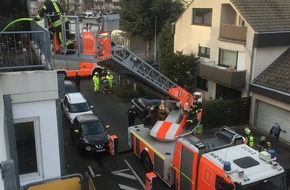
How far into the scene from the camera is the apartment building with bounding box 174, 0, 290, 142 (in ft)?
57.0

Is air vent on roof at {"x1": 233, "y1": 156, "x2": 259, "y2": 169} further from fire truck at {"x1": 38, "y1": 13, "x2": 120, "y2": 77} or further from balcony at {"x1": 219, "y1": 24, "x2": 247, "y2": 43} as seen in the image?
balcony at {"x1": 219, "y1": 24, "x2": 247, "y2": 43}

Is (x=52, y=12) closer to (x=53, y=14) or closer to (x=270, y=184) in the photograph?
(x=53, y=14)

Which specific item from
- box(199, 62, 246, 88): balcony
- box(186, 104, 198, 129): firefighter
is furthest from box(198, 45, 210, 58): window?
box(186, 104, 198, 129): firefighter

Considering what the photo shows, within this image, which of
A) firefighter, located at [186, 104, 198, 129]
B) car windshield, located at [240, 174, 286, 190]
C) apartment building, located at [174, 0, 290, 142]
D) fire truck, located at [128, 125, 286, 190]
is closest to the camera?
car windshield, located at [240, 174, 286, 190]

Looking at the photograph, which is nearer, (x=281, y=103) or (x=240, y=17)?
(x=281, y=103)

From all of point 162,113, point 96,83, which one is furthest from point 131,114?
point 96,83

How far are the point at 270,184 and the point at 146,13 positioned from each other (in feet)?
101

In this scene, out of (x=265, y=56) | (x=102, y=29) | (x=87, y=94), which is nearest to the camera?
(x=102, y=29)

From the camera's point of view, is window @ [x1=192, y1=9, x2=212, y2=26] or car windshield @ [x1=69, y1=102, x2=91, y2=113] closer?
car windshield @ [x1=69, y1=102, x2=91, y2=113]

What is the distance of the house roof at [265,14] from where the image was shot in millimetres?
18234

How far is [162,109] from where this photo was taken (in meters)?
13.8

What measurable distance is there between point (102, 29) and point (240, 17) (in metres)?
11.7

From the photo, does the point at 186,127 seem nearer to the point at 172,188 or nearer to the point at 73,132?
the point at 172,188

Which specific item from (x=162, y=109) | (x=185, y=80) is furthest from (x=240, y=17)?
(x=162, y=109)
